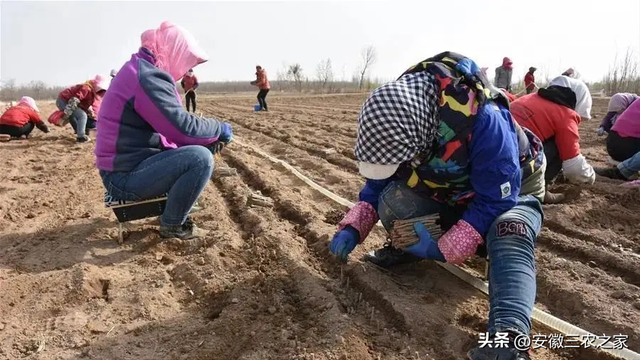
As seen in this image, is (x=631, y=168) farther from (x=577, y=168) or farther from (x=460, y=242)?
(x=460, y=242)

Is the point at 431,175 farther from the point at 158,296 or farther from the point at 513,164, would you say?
the point at 158,296

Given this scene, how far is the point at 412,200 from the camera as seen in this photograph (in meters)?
2.58

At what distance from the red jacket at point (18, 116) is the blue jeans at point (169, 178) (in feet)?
20.6

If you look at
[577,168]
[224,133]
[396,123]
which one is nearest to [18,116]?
[224,133]

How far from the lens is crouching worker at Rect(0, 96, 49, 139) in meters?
8.13

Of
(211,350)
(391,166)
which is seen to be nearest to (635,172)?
(391,166)

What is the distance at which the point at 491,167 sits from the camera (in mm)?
2164

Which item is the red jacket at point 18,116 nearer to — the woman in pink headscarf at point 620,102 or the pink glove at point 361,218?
the pink glove at point 361,218

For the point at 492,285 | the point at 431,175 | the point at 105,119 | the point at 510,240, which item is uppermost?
the point at 105,119

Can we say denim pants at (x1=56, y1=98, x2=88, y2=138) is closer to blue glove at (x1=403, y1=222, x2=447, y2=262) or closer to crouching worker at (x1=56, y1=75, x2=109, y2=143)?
crouching worker at (x1=56, y1=75, x2=109, y2=143)

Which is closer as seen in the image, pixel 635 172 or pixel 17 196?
pixel 17 196

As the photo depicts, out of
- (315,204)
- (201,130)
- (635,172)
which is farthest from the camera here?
(635,172)

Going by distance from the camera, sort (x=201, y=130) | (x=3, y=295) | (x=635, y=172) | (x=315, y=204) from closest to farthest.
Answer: (x=3, y=295) < (x=201, y=130) < (x=315, y=204) < (x=635, y=172)

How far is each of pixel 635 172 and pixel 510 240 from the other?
355 cm
